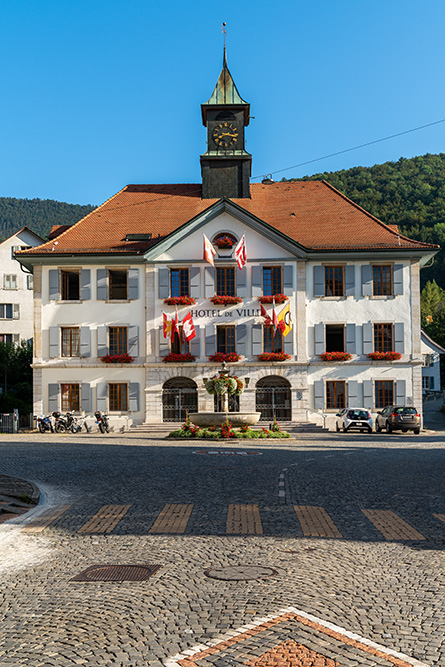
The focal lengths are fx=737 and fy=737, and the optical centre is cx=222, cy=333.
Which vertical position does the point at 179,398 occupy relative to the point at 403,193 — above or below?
below

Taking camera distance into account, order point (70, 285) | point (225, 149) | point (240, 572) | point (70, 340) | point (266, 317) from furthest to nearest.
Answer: point (225, 149), point (70, 285), point (70, 340), point (266, 317), point (240, 572)

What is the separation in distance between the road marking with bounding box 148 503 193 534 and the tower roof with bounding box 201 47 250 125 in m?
37.8

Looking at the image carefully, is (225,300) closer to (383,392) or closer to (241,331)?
(241,331)

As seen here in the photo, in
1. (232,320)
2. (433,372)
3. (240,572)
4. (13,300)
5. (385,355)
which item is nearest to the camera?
(240,572)

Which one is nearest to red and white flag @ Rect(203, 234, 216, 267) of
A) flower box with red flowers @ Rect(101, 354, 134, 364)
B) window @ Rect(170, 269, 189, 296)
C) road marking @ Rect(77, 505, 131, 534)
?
window @ Rect(170, 269, 189, 296)

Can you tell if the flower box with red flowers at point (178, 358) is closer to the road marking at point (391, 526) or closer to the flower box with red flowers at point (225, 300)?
the flower box with red flowers at point (225, 300)

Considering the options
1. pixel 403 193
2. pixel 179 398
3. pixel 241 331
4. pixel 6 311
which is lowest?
pixel 179 398

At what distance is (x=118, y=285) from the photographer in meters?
41.7

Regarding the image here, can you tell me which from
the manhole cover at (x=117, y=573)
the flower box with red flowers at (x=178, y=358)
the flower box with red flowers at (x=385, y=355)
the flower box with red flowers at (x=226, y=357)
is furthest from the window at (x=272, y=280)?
the manhole cover at (x=117, y=573)

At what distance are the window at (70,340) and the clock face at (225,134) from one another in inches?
577

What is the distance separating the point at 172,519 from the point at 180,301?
29.3 m

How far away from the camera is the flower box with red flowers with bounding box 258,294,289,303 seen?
39.2 m

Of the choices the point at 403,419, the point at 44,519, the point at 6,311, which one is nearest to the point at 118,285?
the point at 403,419

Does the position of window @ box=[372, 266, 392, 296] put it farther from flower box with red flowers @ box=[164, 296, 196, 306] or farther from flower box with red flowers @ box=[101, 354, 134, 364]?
flower box with red flowers @ box=[101, 354, 134, 364]
